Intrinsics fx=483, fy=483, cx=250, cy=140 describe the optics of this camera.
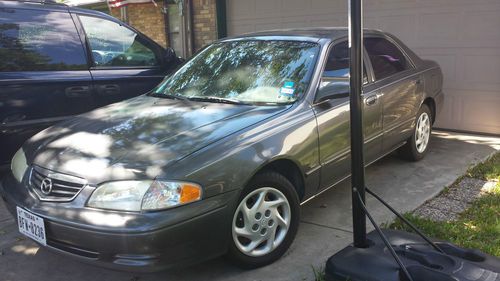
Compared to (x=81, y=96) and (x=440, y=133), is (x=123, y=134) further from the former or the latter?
(x=440, y=133)

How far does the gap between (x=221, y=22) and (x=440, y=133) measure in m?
4.59

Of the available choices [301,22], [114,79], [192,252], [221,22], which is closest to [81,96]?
[114,79]

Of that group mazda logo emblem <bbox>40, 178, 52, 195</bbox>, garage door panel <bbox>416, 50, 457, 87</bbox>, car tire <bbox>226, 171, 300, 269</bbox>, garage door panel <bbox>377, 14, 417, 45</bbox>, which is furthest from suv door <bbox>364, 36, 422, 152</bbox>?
mazda logo emblem <bbox>40, 178, 52, 195</bbox>

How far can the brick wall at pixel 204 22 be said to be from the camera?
9.31m

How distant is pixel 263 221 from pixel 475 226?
1.74 metres

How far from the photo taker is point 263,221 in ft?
9.99

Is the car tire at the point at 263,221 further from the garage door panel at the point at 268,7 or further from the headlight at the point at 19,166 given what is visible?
the garage door panel at the point at 268,7

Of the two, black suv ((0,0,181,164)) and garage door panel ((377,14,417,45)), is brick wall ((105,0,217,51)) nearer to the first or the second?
garage door panel ((377,14,417,45))

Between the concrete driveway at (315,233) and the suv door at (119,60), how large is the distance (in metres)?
1.57

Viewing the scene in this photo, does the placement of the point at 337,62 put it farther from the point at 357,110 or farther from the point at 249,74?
the point at 357,110

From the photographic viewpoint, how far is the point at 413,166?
5152 millimetres

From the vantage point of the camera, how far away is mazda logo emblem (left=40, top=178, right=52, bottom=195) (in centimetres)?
283

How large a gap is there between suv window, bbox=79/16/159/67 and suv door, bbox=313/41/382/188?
239 centimetres

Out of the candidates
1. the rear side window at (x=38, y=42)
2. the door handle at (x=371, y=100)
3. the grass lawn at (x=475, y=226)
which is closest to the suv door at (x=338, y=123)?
the door handle at (x=371, y=100)
